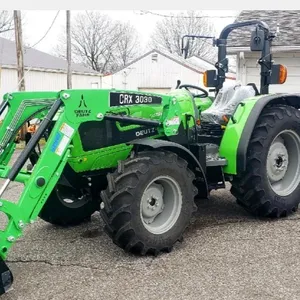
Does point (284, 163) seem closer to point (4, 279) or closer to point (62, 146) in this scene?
point (62, 146)

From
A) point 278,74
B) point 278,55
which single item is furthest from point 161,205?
point 278,55

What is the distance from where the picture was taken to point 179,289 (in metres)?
3.71

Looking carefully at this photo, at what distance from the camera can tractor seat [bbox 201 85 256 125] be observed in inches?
224

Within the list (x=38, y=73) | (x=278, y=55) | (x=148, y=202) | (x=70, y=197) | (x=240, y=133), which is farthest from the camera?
(x=38, y=73)

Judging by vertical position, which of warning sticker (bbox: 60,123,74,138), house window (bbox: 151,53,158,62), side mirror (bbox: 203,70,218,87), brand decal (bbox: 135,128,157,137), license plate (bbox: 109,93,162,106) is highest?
house window (bbox: 151,53,158,62)

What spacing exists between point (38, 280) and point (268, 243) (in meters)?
2.25

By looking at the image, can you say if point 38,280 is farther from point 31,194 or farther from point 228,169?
point 228,169

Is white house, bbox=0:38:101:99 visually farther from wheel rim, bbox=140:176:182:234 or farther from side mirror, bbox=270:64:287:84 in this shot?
wheel rim, bbox=140:176:182:234

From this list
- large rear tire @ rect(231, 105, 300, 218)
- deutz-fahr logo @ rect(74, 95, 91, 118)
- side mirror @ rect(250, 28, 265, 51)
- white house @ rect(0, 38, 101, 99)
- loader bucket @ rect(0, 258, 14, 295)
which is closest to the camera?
loader bucket @ rect(0, 258, 14, 295)

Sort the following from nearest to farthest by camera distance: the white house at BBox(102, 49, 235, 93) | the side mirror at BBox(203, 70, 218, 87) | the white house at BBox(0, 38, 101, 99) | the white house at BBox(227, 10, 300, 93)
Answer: the side mirror at BBox(203, 70, 218, 87) → the white house at BBox(227, 10, 300, 93) → the white house at BBox(0, 38, 101, 99) → the white house at BBox(102, 49, 235, 93)

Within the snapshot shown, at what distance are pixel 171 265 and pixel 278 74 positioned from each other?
2.98 metres

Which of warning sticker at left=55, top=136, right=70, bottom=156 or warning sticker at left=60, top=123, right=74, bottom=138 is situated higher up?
warning sticker at left=60, top=123, right=74, bottom=138

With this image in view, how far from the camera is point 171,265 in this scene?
13.7 ft

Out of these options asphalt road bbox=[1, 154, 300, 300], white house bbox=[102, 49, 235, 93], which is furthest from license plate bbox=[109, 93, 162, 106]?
white house bbox=[102, 49, 235, 93]
